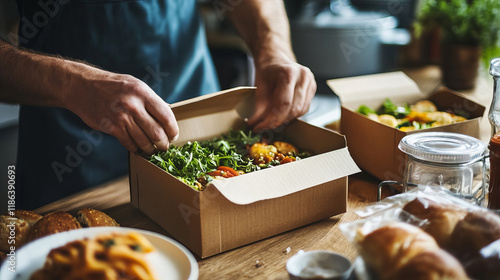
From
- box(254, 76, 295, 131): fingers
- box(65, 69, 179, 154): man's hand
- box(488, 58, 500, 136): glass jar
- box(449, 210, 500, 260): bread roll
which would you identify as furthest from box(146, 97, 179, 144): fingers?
box(488, 58, 500, 136): glass jar

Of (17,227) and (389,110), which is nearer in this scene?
(17,227)

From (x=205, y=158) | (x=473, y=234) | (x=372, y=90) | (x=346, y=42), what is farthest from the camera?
(x=346, y=42)

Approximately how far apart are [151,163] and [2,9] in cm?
199

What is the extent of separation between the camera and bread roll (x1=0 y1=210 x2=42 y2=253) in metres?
0.93

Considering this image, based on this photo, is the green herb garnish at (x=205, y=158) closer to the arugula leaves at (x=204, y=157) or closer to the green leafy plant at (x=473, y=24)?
the arugula leaves at (x=204, y=157)

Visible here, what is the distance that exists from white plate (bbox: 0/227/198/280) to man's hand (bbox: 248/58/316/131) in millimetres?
616

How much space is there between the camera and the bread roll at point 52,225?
92cm

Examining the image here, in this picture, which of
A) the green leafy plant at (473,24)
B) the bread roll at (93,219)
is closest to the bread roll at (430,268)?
the bread roll at (93,219)

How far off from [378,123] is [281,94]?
28 cm

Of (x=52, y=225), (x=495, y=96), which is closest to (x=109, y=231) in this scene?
(x=52, y=225)

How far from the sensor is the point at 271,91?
58.1 inches

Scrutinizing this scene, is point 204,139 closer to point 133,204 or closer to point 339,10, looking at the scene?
point 133,204

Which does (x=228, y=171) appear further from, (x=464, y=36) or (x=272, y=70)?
(x=464, y=36)

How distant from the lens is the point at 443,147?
108cm
